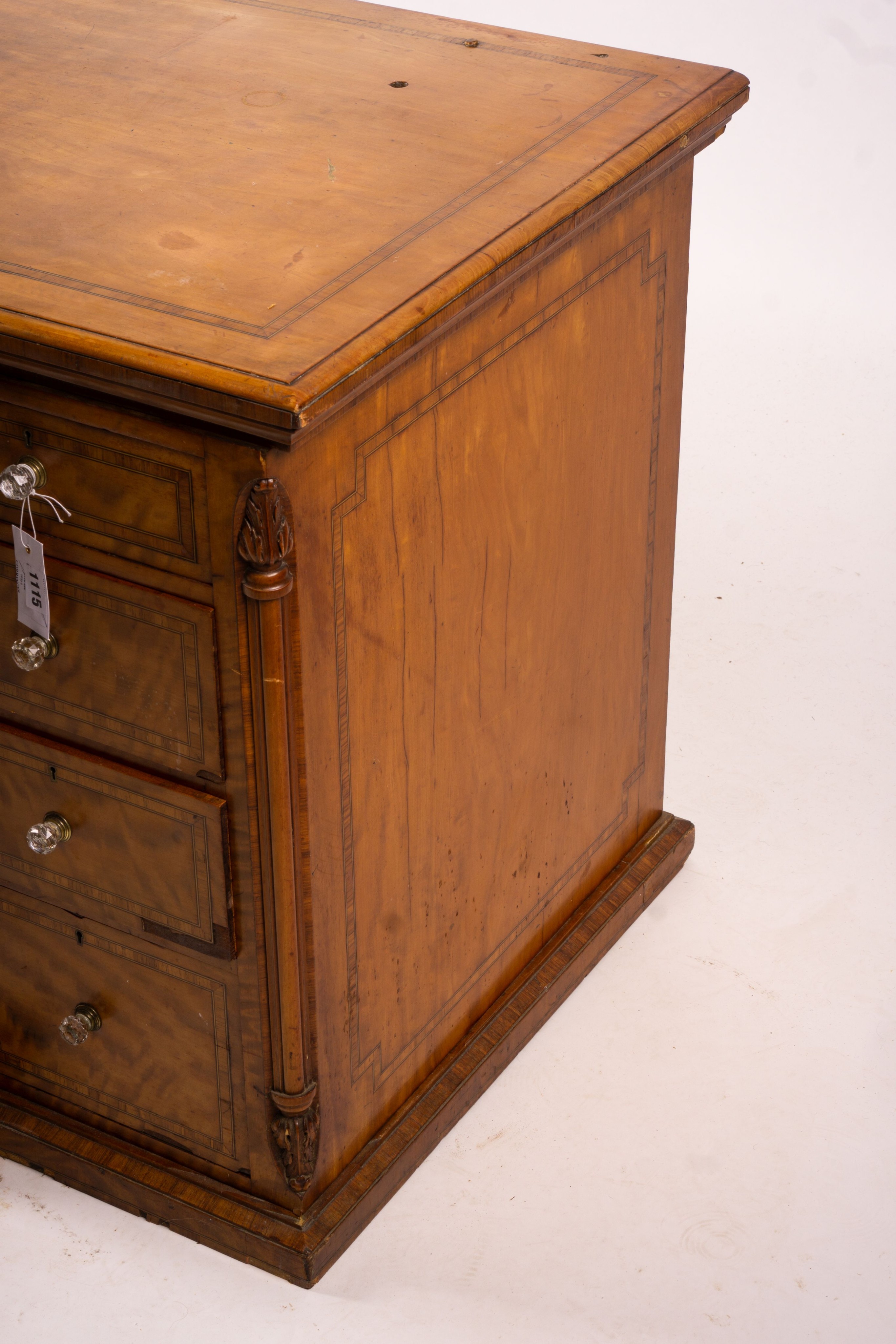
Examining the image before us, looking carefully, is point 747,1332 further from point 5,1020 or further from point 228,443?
point 228,443

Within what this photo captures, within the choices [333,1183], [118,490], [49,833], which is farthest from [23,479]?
[333,1183]

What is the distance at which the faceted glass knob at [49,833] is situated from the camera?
185cm

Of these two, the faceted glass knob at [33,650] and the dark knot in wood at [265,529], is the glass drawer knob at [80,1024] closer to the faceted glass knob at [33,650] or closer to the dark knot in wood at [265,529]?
the faceted glass knob at [33,650]

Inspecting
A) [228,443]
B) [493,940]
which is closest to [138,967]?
[493,940]

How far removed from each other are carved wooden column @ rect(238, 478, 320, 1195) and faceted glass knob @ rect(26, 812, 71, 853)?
24 cm

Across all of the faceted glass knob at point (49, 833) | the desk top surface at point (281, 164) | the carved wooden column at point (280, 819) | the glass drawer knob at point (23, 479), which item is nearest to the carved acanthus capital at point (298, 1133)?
the carved wooden column at point (280, 819)

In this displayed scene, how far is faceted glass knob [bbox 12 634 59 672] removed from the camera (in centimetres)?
175

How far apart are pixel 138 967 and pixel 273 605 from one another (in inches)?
19.9

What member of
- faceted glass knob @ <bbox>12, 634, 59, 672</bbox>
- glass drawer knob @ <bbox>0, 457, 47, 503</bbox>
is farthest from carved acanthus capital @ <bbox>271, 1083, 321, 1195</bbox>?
glass drawer knob @ <bbox>0, 457, 47, 503</bbox>

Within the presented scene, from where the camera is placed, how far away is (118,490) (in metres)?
1.65

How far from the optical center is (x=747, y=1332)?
1.92 meters

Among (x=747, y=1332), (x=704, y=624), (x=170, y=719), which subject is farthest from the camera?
(x=704, y=624)

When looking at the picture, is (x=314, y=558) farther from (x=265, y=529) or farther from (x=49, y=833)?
(x=49, y=833)

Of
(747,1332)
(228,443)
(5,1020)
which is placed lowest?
(747,1332)
